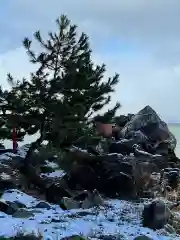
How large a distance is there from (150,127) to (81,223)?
1059 centimetres

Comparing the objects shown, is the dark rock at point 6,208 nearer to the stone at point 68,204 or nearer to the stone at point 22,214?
the stone at point 22,214

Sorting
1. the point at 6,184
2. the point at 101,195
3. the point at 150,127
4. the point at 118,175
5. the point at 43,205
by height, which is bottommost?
the point at 43,205

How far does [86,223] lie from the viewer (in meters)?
7.08

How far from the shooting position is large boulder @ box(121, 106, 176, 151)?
16969 mm

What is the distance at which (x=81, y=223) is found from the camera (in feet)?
23.1

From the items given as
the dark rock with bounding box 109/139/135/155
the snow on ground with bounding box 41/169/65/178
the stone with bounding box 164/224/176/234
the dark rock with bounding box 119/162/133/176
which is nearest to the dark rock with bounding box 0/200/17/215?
the stone with bounding box 164/224/176/234

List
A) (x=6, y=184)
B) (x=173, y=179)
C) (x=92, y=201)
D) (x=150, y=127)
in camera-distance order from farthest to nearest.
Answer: (x=150, y=127)
(x=173, y=179)
(x=6, y=184)
(x=92, y=201)

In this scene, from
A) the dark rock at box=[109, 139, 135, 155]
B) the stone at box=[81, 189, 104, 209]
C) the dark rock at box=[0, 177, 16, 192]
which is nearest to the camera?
the stone at box=[81, 189, 104, 209]

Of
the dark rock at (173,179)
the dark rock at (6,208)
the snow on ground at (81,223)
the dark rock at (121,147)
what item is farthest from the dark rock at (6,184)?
the dark rock at (121,147)

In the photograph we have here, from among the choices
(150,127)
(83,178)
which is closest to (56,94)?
(83,178)

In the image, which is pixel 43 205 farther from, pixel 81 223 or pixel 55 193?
pixel 81 223

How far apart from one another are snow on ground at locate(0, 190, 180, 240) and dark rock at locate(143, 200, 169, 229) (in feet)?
0.45

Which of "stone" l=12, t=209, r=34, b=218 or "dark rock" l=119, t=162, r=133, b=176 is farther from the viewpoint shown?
"dark rock" l=119, t=162, r=133, b=176

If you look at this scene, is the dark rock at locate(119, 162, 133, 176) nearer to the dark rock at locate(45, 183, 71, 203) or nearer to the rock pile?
the rock pile
